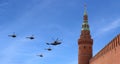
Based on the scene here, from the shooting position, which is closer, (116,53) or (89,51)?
(116,53)

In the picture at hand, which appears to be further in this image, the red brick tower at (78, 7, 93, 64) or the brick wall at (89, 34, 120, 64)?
the red brick tower at (78, 7, 93, 64)

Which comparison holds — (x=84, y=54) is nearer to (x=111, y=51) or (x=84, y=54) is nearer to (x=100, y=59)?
(x=100, y=59)

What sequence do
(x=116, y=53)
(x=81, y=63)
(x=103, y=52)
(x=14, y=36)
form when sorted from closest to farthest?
(x=14, y=36), (x=116, y=53), (x=103, y=52), (x=81, y=63)

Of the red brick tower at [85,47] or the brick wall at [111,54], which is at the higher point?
the red brick tower at [85,47]

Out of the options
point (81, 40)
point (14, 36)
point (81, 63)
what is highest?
point (81, 40)

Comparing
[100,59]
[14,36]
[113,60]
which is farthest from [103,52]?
[14,36]

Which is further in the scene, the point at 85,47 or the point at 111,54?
the point at 85,47

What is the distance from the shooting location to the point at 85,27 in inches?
3167

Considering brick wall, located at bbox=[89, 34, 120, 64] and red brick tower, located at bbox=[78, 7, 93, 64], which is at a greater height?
red brick tower, located at bbox=[78, 7, 93, 64]

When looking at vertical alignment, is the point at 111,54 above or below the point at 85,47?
below

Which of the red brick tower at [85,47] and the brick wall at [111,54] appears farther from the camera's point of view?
the red brick tower at [85,47]

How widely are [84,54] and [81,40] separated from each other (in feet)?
10.3

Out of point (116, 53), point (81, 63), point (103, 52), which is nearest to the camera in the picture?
point (116, 53)

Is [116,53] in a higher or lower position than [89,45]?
lower
